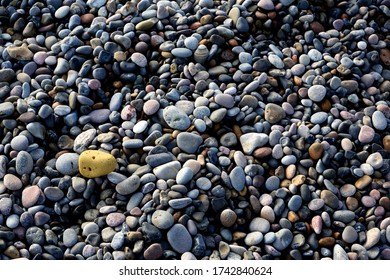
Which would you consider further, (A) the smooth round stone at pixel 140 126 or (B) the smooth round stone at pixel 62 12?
(B) the smooth round stone at pixel 62 12

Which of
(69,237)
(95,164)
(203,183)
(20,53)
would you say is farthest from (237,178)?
(20,53)

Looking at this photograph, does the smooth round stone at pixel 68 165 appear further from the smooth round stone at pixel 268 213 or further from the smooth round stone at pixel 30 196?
the smooth round stone at pixel 268 213

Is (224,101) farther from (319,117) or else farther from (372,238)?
(372,238)

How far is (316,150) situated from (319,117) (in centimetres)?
16

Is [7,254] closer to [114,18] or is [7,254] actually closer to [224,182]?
[224,182]

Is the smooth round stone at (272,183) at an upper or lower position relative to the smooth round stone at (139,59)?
lower

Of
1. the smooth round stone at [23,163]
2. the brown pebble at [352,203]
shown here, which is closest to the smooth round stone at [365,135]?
the brown pebble at [352,203]

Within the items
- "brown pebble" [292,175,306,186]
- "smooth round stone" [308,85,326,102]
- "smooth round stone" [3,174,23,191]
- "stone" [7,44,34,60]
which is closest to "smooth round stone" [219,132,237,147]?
"brown pebble" [292,175,306,186]

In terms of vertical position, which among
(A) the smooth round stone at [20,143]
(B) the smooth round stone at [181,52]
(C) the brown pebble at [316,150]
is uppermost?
(B) the smooth round stone at [181,52]

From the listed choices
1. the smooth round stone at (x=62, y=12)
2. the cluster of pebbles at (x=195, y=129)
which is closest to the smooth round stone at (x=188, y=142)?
the cluster of pebbles at (x=195, y=129)

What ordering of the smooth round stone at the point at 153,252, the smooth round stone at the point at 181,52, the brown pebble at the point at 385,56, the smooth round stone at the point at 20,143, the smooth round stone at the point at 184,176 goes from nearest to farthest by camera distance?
the smooth round stone at the point at 153,252 < the smooth round stone at the point at 184,176 < the smooth round stone at the point at 20,143 < the smooth round stone at the point at 181,52 < the brown pebble at the point at 385,56

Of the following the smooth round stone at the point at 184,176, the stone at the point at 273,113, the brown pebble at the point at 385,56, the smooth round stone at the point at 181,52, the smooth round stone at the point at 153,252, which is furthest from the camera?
the brown pebble at the point at 385,56

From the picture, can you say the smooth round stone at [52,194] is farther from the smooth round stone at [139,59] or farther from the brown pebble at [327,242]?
the brown pebble at [327,242]

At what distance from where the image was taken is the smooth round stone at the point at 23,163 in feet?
6.33
